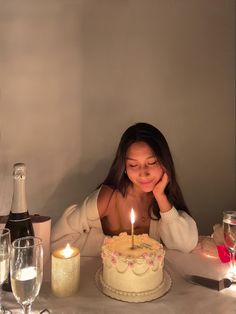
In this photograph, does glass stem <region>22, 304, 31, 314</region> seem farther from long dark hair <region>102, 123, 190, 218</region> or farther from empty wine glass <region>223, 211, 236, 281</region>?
long dark hair <region>102, 123, 190, 218</region>

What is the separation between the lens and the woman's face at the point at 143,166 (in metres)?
1.38

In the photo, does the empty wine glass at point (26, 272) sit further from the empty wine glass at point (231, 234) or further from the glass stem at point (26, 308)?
the empty wine glass at point (231, 234)

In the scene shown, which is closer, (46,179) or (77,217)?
(77,217)

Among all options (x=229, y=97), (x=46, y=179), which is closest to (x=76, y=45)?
(x=46, y=179)

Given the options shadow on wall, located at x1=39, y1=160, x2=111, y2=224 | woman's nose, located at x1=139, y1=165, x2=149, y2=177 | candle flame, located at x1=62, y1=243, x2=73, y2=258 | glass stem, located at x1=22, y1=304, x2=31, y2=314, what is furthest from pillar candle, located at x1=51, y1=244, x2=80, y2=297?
shadow on wall, located at x1=39, y1=160, x2=111, y2=224

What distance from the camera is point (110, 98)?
183 centimetres

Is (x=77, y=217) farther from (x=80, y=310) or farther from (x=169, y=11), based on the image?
(x=169, y=11)

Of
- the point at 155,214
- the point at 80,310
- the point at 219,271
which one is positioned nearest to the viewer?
the point at 80,310

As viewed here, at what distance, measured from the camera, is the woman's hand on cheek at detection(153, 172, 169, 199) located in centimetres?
139

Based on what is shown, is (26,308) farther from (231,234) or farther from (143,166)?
(143,166)

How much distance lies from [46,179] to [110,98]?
554 mm

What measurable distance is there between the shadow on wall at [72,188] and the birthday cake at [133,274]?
958 mm

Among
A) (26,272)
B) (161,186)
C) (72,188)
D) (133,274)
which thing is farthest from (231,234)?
(72,188)

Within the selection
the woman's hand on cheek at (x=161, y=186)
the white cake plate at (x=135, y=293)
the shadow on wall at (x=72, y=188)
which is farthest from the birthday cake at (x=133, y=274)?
the shadow on wall at (x=72, y=188)
